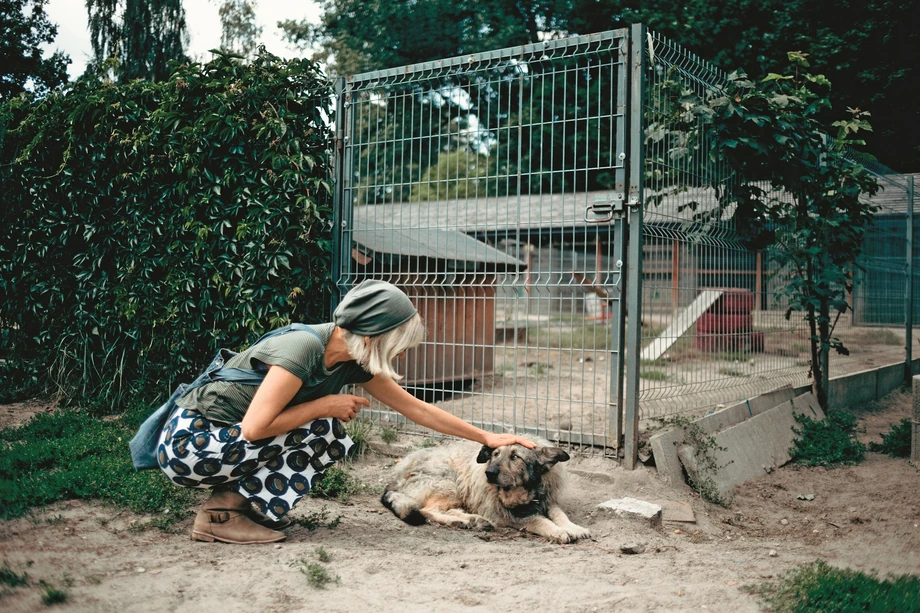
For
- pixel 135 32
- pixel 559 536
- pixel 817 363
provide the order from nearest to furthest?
pixel 559 536 < pixel 817 363 < pixel 135 32

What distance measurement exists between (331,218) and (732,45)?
67.0 feet

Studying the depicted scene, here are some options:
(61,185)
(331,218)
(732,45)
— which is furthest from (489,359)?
(732,45)

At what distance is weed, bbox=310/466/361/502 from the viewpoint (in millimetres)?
4785

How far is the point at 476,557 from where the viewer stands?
368cm

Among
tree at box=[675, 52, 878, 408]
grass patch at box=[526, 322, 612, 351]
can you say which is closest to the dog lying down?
grass patch at box=[526, 322, 612, 351]

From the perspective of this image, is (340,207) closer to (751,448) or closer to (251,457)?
(251,457)

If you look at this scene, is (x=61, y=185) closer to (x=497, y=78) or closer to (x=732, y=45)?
(x=497, y=78)

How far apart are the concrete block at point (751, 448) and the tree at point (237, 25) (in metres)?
28.4

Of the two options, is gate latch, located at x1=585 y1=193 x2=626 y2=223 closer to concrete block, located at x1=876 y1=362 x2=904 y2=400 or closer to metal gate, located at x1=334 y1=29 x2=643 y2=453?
metal gate, located at x1=334 y1=29 x2=643 y2=453

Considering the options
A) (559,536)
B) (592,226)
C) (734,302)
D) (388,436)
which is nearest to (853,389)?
(734,302)


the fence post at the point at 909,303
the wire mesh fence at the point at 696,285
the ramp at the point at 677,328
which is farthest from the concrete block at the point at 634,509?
the fence post at the point at 909,303

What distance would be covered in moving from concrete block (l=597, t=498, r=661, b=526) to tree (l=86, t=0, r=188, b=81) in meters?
25.3

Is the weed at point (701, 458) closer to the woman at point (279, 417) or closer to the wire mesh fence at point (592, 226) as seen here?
the wire mesh fence at point (592, 226)

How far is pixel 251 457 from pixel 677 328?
11.4 feet
